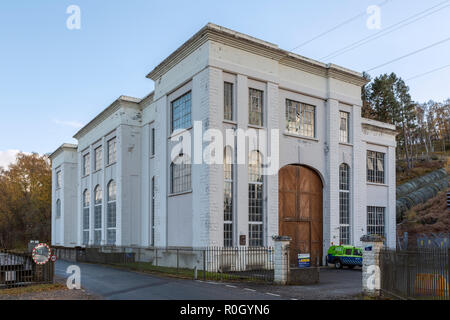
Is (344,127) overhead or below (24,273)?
overhead

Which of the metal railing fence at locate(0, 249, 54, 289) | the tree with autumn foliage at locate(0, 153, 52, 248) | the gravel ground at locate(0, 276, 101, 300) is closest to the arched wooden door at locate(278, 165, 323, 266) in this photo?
the metal railing fence at locate(0, 249, 54, 289)

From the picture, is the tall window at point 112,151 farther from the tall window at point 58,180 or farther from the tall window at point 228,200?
the tall window at point 58,180

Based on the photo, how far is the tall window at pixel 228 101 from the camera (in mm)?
26234

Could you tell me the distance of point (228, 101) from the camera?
26.4 meters

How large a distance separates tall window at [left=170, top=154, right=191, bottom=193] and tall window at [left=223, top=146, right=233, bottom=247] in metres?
2.51

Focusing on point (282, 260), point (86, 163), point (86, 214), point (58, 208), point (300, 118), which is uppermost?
point (300, 118)

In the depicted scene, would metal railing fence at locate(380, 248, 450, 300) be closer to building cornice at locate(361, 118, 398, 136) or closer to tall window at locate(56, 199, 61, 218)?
building cornice at locate(361, 118, 398, 136)

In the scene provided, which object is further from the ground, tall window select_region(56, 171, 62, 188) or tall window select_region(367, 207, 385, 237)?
tall window select_region(56, 171, 62, 188)

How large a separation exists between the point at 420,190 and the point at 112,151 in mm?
40048

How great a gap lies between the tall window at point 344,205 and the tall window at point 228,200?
9510mm

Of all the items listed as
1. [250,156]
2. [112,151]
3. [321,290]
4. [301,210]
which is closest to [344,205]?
[301,210]

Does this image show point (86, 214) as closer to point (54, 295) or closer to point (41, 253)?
point (41, 253)

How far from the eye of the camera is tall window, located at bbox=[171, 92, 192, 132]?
2772cm

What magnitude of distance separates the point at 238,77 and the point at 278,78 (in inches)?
124
